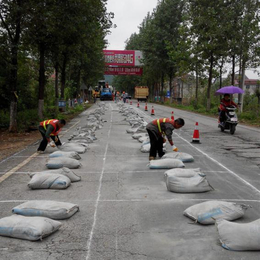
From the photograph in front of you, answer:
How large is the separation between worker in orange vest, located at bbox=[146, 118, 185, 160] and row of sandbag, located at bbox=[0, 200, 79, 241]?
3.83 meters

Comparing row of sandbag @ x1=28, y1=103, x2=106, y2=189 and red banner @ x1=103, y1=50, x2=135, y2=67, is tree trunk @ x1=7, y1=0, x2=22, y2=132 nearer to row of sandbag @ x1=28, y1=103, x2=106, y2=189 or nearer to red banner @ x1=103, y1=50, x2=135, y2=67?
row of sandbag @ x1=28, y1=103, x2=106, y2=189

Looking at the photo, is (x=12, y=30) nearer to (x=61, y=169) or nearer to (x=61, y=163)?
(x=61, y=163)

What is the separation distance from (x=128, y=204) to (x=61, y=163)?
117 inches

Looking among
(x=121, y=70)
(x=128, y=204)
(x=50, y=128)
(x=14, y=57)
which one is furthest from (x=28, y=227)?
(x=121, y=70)

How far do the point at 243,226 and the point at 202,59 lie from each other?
89.8ft

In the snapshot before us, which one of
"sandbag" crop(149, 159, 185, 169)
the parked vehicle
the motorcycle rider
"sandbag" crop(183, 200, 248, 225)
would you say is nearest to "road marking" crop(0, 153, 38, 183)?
"sandbag" crop(149, 159, 185, 169)

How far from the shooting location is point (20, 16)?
1515cm

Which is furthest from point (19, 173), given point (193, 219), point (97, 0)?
point (97, 0)

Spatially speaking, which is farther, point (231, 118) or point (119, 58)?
point (119, 58)

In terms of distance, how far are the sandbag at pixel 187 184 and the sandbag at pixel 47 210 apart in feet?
6.62

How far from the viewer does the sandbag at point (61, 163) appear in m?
8.12

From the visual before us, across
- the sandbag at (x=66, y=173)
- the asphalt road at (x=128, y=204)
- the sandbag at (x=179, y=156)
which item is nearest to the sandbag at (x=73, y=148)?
the asphalt road at (x=128, y=204)

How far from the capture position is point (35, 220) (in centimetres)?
441

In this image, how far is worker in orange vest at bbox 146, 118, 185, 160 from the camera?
846cm
